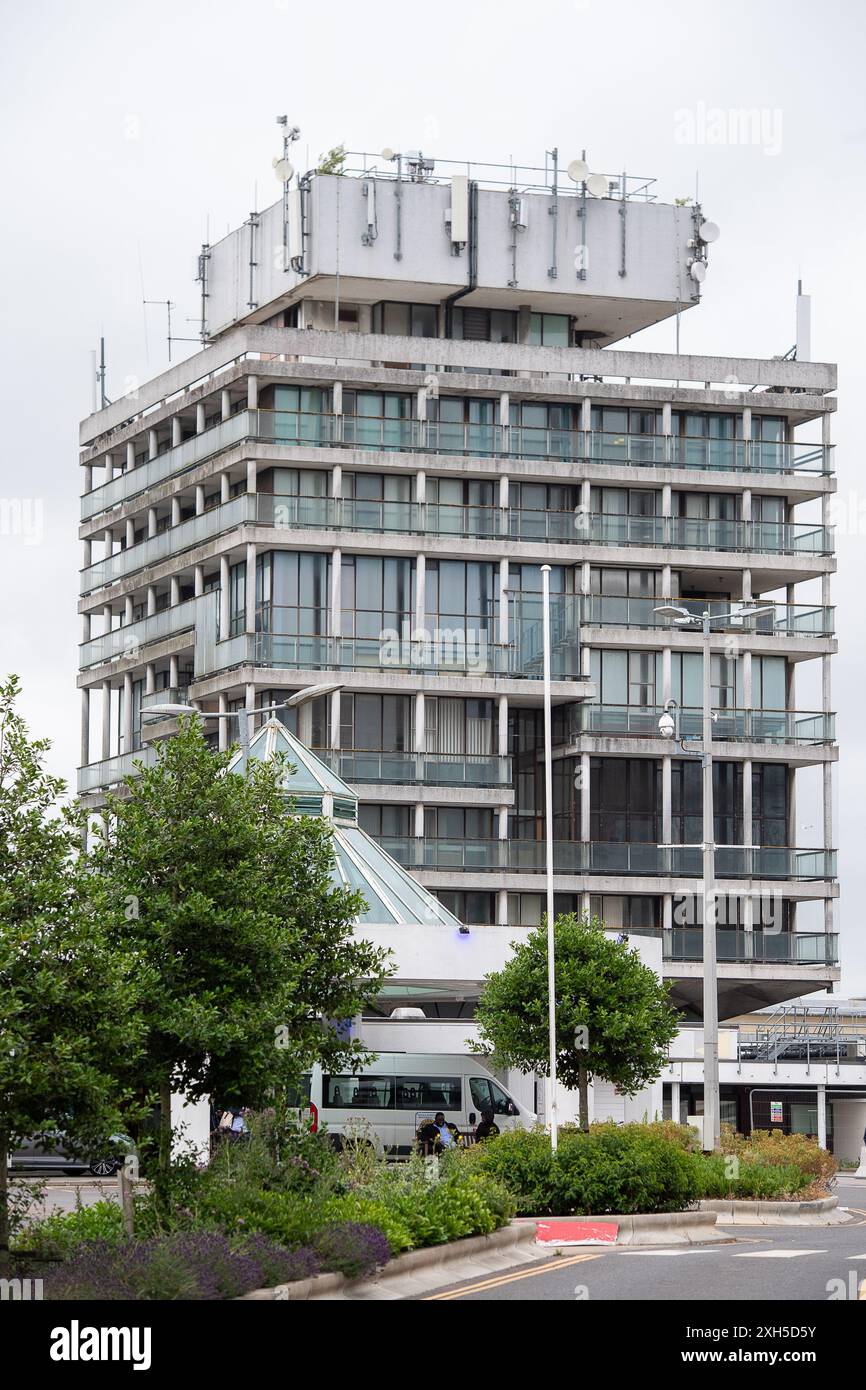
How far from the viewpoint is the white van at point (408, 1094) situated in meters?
41.6

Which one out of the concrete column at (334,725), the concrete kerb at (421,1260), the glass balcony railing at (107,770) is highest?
the concrete column at (334,725)

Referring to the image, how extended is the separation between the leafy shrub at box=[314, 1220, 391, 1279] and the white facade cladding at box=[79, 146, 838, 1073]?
48.1 meters

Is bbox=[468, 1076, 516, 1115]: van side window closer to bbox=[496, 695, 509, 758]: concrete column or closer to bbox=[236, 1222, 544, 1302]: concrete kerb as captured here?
bbox=[236, 1222, 544, 1302]: concrete kerb

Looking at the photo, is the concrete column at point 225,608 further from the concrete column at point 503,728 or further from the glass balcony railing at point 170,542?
the concrete column at point 503,728

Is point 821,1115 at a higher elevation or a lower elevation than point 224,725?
lower

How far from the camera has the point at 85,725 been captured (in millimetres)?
81375

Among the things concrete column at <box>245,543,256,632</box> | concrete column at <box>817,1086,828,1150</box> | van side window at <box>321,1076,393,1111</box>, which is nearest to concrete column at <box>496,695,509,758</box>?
concrete column at <box>245,543,256,632</box>

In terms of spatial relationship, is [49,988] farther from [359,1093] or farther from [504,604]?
[504,604]

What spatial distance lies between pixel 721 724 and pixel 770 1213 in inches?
1571

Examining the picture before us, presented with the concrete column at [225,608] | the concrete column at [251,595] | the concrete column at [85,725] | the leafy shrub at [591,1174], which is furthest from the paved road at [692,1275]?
the concrete column at [85,725]

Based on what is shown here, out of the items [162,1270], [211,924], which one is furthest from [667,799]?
[162,1270]

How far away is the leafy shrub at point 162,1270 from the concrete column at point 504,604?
53508mm

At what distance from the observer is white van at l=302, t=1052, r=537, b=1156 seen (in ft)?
137
